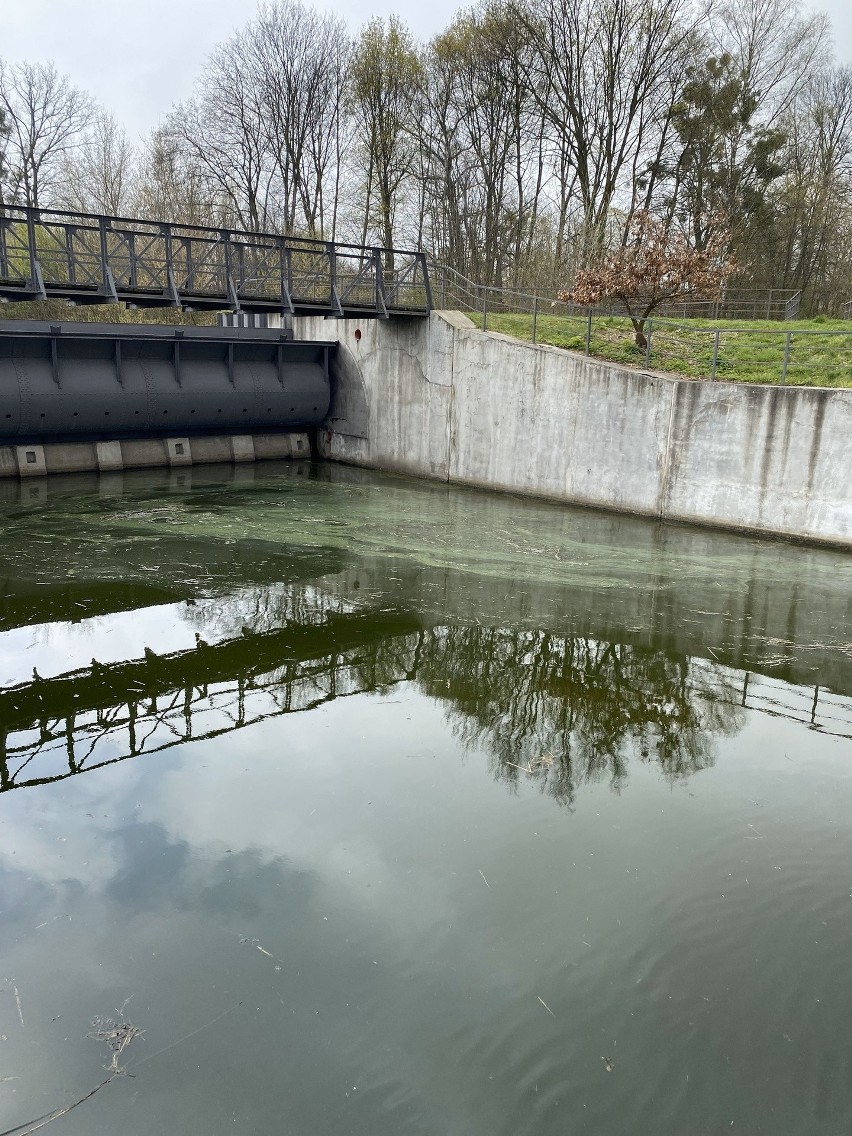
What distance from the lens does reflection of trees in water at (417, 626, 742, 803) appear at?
6617 millimetres

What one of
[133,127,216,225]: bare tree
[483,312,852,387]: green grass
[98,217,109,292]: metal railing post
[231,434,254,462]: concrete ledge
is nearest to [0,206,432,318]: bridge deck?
[98,217,109,292]: metal railing post

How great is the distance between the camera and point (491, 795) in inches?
238

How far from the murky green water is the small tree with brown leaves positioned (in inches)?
290

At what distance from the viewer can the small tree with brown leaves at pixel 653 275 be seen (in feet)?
52.1

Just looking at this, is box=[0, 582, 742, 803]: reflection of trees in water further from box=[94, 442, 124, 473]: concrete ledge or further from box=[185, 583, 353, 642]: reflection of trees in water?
box=[94, 442, 124, 473]: concrete ledge

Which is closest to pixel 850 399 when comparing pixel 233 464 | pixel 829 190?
pixel 233 464

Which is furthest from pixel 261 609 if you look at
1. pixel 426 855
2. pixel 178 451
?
pixel 178 451

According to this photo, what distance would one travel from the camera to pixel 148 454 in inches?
759

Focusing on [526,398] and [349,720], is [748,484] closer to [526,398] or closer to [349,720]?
[526,398]

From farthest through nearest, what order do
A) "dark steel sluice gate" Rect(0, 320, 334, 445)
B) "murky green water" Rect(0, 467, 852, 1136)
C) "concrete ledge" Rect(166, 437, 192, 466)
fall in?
"concrete ledge" Rect(166, 437, 192, 466)
"dark steel sluice gate" Rect(0, 320, 334, 445)
"murky green water" Rect(0, 467, 852, 1136)

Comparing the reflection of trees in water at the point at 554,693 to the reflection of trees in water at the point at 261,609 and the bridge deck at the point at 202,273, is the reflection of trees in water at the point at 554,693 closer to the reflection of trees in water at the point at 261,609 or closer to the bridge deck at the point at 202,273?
the reflection of trees in water at the point at 261,609

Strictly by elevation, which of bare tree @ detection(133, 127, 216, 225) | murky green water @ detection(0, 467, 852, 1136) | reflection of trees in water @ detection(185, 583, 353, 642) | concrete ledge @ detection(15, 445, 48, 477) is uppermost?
bare tree @ detection(133, 127, 216, 225)

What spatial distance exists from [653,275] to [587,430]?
3259 mm

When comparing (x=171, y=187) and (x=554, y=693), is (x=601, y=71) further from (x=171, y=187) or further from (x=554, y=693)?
(x=554, y=693)
